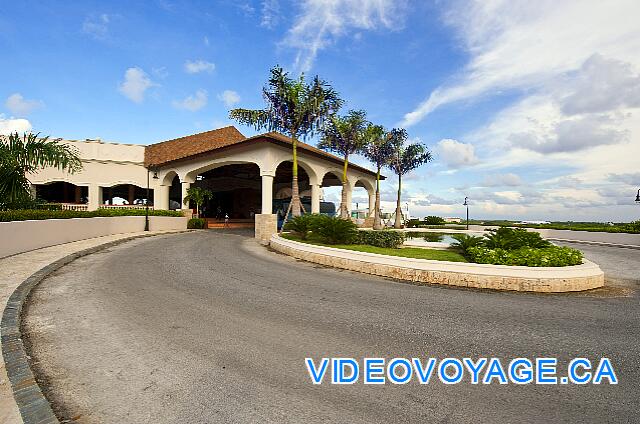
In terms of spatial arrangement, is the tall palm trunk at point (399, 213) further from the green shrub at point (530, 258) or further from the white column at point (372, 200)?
the green shrub at point (530, 258)

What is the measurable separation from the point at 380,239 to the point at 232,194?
33.3 m

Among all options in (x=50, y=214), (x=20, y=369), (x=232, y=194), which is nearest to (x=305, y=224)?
(x=50, y=214)

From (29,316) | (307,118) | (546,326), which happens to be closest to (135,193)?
(307,118)

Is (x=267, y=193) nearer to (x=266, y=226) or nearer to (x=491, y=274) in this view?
(x=266, y=226)

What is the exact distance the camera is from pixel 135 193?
134 feet

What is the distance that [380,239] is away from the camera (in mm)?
15406

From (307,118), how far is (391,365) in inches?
769

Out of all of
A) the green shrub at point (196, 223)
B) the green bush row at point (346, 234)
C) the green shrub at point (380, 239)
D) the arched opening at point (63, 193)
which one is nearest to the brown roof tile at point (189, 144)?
the green shrub at point (196, 223)

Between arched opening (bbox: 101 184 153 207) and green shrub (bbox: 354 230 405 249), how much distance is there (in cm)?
3045

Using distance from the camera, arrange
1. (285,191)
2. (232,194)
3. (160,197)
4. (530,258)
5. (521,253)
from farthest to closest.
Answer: (232,194) → (285,191) → (160,197) → (521,253) → (530,258)

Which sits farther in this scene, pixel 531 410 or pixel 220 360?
pixel 220 360

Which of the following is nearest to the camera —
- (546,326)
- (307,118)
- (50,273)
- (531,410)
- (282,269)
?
(531,410)

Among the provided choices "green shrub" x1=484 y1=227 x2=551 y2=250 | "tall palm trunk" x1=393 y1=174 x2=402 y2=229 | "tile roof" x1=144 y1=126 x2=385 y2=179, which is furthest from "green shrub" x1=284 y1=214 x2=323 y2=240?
"tall palm trunk" x1=393 y1=174 x2=402 y2=229

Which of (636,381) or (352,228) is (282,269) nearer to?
(352,228)
